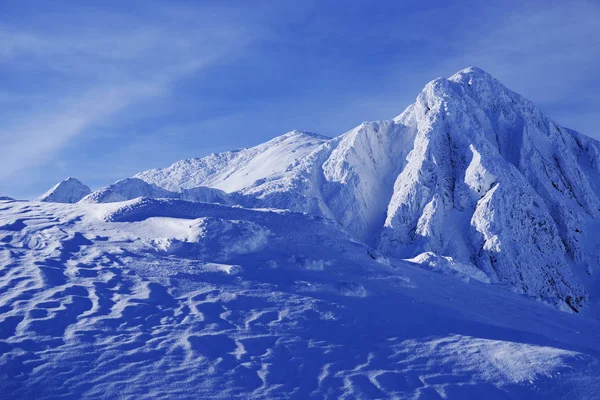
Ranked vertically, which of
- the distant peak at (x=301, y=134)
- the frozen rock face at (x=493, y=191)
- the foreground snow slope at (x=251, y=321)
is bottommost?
the foreground snow slope at (x=251, y=321)

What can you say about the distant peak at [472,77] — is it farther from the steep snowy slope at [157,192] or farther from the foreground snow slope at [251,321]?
the foreground snow slope at [251,321]

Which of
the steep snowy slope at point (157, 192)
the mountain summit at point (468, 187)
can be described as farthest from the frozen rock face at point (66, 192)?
the mountain summit at point (468, 187)

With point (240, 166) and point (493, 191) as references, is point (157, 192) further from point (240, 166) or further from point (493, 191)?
point (493, 191)

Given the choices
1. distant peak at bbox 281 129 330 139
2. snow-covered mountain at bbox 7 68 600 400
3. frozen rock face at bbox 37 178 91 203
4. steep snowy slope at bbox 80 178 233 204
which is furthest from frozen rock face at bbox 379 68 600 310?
frozen rock face at bbox 37 178 91 203

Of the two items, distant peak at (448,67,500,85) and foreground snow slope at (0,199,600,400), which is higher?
distant peak at (448,67,500,85)

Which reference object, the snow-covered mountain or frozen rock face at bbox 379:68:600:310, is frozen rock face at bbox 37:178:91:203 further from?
the snow-covered mountain

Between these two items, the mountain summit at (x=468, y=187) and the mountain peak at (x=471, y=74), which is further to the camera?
A: the mountain peak at (x=471, y=74)

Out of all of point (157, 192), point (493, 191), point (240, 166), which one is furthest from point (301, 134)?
point (493, 191)
